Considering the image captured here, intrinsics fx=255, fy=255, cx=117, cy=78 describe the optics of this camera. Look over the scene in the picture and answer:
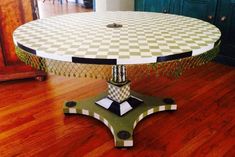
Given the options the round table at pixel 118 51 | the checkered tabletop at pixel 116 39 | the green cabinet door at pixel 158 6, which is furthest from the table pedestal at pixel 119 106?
the green cabinet door at pixel 158 6

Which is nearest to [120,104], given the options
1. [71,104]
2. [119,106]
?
[119,106]

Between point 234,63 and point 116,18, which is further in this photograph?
point 234,63

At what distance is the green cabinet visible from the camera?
8.54 feet

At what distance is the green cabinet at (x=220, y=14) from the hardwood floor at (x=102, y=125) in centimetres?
42

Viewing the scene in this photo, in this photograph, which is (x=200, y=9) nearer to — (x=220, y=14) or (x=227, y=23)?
(x=220, y=14)

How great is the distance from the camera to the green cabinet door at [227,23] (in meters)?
2.58

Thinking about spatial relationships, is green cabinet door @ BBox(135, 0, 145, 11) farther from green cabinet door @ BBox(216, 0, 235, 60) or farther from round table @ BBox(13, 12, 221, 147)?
round table @ BBox(13, 12, 221, 147)

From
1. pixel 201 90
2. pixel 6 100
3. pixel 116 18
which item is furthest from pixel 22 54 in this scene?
pixel 201 90

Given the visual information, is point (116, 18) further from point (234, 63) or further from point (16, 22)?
point (234, 63)

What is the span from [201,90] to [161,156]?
0.97m

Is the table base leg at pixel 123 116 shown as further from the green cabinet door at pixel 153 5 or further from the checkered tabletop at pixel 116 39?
the green cabinet door at pixel 153 5

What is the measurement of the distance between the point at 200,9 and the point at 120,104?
5.36 ft

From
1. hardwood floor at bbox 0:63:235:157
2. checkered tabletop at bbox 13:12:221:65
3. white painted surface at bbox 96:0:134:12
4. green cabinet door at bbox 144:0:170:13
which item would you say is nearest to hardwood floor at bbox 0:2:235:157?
hardwood floor at bbox 0:63:235:157

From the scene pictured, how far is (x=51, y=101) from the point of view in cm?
207
